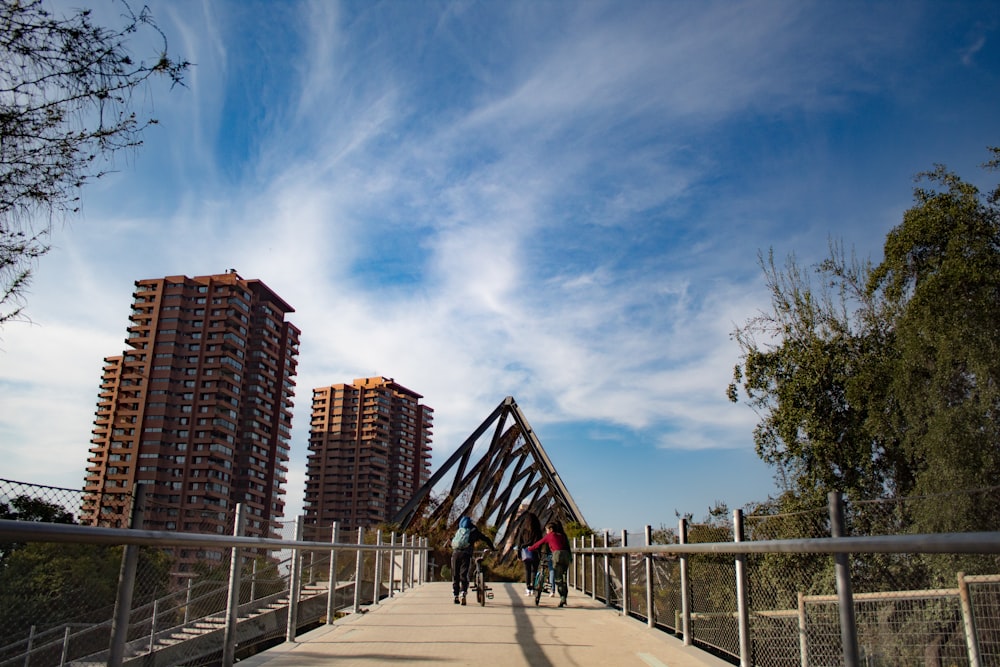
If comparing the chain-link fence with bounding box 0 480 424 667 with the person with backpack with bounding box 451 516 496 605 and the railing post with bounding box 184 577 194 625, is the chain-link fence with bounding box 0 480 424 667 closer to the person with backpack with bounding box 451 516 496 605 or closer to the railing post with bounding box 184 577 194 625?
the railing post with bounding box 184 577 194 625

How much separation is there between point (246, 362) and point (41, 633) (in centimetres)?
8756

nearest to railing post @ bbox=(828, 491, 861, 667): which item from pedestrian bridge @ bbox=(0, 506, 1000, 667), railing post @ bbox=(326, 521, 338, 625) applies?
pedestrian bridge @ bbox=(0, 506, 1000, 667)

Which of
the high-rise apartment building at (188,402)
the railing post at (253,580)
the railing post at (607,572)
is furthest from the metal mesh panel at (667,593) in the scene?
the high-rise apartment building at (188,402)

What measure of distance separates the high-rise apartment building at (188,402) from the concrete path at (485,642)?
6951 cm

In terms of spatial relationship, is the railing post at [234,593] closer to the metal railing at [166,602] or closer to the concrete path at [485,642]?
the metal railing at [166,602]

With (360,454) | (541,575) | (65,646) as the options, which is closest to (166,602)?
(65,646)

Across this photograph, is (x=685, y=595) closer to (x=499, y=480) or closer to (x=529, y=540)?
(x=529, y=540)

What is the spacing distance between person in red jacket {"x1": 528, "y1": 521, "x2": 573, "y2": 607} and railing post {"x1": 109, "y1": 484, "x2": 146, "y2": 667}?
945 cm

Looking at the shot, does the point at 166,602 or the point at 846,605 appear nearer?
the point at 846,605

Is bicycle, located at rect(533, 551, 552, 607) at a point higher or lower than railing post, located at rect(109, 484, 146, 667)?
lower

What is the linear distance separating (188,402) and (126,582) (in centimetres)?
8224

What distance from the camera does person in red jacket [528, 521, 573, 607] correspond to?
41.6ft

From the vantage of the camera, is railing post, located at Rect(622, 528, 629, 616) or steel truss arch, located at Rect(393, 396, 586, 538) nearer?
railing post, located at Rect(622, 528, 629, 616)

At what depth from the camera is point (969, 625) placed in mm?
6055
